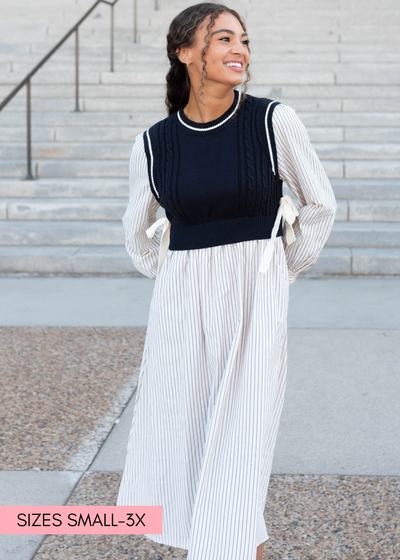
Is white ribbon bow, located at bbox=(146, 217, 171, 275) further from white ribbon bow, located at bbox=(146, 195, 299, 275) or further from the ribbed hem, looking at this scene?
the ribbed hem

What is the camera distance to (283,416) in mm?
3967

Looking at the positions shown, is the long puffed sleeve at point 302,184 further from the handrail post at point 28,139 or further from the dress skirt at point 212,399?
the handrail post at point 28,139

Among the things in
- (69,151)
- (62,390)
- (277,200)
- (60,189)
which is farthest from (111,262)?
(277,200)

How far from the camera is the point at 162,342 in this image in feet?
7.88

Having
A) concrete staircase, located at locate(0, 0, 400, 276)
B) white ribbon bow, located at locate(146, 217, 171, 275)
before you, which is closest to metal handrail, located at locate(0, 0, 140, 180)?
concrete staircase, located at locate(0, 0, 400, 276)

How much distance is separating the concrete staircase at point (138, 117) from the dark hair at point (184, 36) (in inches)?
178

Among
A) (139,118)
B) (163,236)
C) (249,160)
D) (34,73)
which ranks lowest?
(163,236)

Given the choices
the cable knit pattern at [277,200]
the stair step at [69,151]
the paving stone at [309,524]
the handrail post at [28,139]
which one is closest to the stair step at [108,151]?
the stair step at [69,151]

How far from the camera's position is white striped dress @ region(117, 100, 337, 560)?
2207mm

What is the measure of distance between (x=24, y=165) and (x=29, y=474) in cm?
552

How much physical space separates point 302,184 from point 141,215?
55cm

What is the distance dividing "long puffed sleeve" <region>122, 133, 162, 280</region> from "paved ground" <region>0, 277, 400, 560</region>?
1023mm

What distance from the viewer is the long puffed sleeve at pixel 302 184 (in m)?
2.25

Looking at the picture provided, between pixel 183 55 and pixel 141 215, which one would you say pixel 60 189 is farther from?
pixel 183 55
